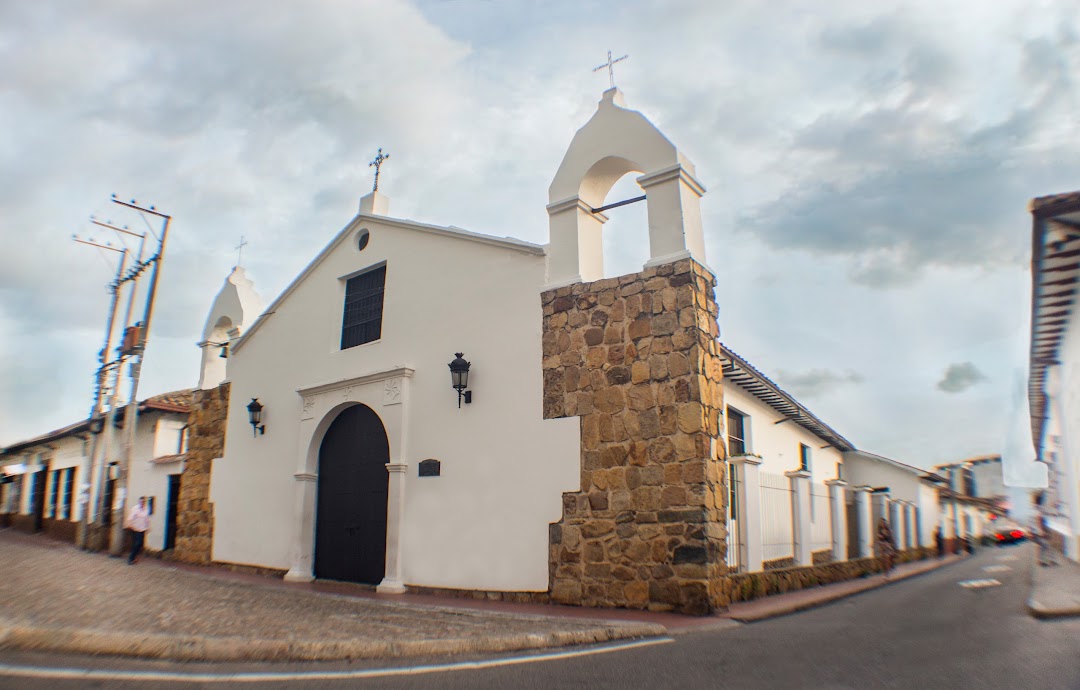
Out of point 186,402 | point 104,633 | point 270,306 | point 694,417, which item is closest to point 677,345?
point 694,417

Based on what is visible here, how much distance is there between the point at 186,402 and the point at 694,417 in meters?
16.2

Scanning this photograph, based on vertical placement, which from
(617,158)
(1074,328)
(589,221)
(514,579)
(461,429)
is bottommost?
(514,579)

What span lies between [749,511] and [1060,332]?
6708mm

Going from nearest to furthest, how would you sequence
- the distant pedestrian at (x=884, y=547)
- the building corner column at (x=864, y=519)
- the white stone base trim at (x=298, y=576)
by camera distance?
the white stone base trim at (x=298, y=576), the distant pedestrian at (x=884, y=547), the building corner column at (x=864, y=519)

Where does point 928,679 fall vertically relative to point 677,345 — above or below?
below

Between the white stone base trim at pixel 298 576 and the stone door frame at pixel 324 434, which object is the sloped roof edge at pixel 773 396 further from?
the white stone base trim at pixel 298 576

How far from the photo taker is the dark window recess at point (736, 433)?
507 inches

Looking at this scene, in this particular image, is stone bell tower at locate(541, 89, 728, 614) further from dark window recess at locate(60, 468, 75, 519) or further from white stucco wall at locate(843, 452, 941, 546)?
dark window recess at locate(60, 468, 75, 519)

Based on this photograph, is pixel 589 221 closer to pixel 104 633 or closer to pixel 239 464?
pixel 104 633

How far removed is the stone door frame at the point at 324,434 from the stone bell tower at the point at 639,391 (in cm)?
250

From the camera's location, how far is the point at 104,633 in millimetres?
4168

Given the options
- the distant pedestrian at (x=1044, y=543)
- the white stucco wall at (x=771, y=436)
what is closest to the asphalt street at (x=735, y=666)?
the white stucco wall at (x=771, y=436)

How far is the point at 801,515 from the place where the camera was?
11.6 meters

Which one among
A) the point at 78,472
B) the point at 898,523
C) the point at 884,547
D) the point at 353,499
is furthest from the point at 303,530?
the point at 898,523
